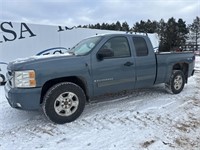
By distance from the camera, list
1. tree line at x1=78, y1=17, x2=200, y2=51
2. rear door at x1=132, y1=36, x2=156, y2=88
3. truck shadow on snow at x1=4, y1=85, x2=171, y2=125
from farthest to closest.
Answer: tree line at x1=78, y1=17, x2=200, y2=51 → rear door at x1=132, y1=36, x2=156, y2=88 → truck shadow on snow at x1=4, y1=85, x2=171, y2=125

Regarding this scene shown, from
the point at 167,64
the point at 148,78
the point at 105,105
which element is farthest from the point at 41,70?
the point at 167,64

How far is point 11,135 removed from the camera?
4.08 meters

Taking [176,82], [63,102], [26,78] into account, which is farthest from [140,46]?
[26,78]

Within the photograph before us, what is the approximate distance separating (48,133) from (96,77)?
1.51 metres

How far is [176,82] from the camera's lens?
22.4 ft

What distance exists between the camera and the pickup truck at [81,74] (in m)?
4.24

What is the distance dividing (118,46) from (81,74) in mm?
1275

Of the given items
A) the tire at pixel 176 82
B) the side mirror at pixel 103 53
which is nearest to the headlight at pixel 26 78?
the side mirror at pixel 103 53

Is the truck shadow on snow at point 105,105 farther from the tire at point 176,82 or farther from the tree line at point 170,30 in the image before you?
the tree line at point 170,30

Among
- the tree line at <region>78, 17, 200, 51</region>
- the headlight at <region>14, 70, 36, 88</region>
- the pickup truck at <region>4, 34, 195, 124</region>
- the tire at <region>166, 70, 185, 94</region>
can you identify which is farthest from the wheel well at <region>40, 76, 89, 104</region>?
the tree line at <region>78, 17, 200, 51</region>

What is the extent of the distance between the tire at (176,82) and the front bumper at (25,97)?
13.1 ft

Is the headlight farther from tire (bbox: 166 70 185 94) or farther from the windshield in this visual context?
tire (bbox: 166 70 185 94)

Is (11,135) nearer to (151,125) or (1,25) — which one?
(151,125)

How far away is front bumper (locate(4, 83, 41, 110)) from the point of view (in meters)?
4.18
